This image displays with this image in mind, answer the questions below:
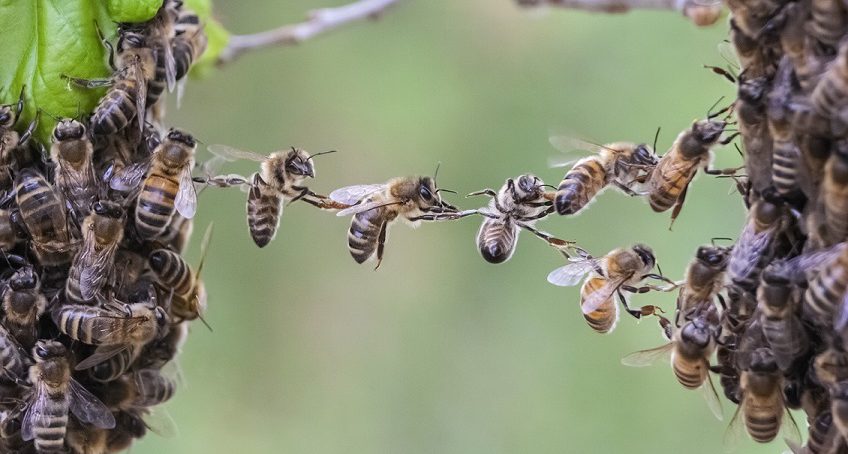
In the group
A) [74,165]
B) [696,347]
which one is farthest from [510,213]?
[74,165]

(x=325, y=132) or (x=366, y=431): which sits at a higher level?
(x=325, y=132)

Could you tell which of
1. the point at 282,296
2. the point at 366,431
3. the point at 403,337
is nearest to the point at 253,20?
the point at 282,296

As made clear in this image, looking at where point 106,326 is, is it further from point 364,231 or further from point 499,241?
point 499,241

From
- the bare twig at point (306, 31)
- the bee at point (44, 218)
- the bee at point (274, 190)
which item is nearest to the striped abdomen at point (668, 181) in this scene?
the bee at point (274, 190)

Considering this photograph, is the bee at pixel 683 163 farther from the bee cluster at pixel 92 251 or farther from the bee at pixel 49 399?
the bee at pixel 49 399

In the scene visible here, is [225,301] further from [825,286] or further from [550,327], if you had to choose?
[825,286]

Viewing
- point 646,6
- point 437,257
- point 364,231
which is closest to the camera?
point 364,231
